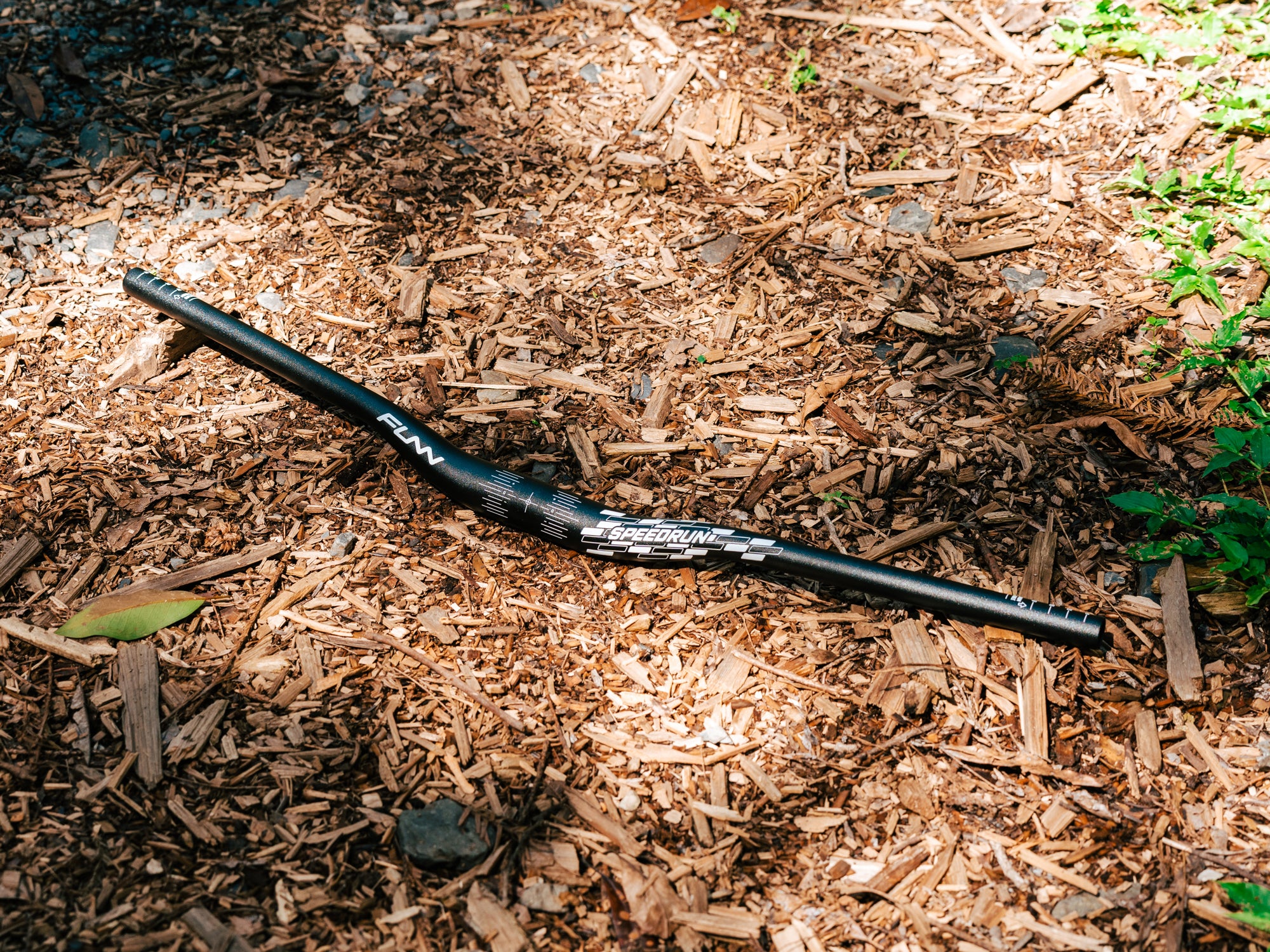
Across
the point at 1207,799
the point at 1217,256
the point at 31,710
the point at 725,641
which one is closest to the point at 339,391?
the point at 31,710

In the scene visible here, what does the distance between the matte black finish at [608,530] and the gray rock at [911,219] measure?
161 centimetres

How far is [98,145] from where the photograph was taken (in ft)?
13.5

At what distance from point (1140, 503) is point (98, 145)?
4.43 metres

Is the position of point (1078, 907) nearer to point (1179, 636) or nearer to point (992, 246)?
point (1179, 636)

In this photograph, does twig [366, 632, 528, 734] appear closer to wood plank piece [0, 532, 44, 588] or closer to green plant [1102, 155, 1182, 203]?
wood plank piece [0, 532, 44, 588]

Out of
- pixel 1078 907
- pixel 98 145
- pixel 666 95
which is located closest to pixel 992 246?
pixel 666 95

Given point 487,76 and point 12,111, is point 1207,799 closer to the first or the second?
point 487,76

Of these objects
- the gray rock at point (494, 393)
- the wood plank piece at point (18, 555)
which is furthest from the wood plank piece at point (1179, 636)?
the wood plank piece at point (18, 555)

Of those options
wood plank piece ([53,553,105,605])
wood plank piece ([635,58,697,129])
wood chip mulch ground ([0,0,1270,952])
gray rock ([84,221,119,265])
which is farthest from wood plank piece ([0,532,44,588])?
wood plank piece ([635,58,697,129])

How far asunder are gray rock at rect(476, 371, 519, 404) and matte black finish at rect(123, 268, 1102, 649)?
1.06ft

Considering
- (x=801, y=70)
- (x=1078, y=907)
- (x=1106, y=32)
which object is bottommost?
(x=1078, y=907)

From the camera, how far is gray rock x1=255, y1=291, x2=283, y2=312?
3.61 metres

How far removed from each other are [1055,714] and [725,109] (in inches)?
115

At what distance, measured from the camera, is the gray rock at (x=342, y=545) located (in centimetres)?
287
